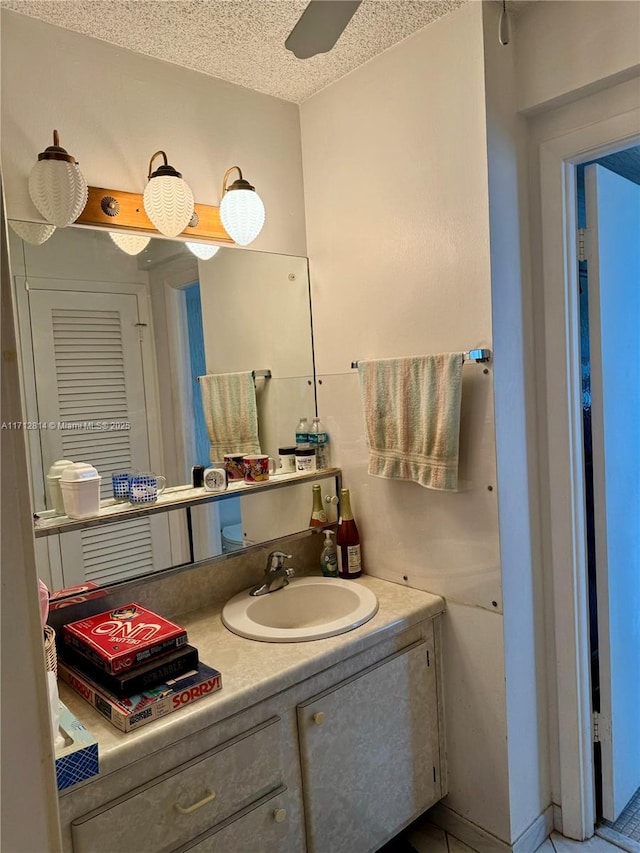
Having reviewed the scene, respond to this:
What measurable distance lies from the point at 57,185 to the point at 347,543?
1305 millimetres

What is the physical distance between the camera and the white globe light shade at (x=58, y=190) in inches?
54.1

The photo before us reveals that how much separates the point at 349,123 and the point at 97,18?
29.7 inches

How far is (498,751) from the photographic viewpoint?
5.24ft

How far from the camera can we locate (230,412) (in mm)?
1803

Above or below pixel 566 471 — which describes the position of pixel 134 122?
above

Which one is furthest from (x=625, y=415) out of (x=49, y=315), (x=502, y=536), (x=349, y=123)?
(x=49, y=315)

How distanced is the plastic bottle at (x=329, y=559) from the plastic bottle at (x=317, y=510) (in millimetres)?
56

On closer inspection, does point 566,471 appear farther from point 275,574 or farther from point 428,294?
point 275,574

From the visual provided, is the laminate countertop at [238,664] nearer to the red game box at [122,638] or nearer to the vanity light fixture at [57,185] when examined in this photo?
the red game box at [122,638]

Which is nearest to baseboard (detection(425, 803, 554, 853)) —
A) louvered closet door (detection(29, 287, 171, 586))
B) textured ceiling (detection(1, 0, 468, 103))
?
louvered closet door (detection(29, 287, 171, 586))

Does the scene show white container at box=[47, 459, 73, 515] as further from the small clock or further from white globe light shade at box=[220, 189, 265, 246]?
white globe light shade at box=[220, 189, 265, 246]

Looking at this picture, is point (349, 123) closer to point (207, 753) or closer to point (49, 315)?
point (49, 315)

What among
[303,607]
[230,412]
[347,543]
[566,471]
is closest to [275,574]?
[303,607]

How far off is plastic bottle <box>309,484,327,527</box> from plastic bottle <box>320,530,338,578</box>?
0.06m
